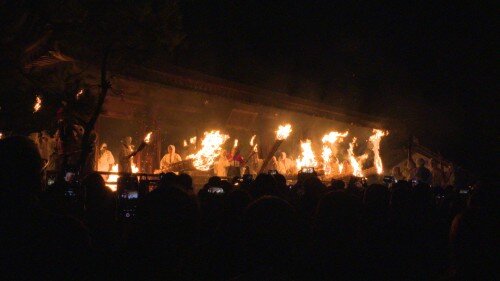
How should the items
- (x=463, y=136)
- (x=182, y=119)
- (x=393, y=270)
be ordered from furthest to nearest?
(x=463, y=136) → (x=182, y=119) → (x=393, y=270)

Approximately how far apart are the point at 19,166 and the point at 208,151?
13.7 meters

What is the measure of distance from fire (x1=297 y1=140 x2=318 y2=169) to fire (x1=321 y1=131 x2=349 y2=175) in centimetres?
93

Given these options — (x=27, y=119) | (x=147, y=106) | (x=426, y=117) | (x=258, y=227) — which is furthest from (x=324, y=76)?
(x=258, y=227)

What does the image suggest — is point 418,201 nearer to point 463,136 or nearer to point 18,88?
point 18,88

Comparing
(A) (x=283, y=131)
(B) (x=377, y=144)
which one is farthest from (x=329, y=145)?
(B) (x=377, y=144)

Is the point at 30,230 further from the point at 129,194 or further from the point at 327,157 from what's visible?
the point at 327,157

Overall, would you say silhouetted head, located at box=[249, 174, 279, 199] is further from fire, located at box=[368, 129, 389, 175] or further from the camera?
fire, located at box=[368, 129, 389, 175]

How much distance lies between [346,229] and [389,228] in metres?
1.28

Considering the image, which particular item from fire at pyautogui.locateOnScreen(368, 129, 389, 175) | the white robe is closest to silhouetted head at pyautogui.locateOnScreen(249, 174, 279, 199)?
the white robe

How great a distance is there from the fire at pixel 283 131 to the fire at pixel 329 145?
292 centimetres

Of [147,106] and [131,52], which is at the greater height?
[131,52]

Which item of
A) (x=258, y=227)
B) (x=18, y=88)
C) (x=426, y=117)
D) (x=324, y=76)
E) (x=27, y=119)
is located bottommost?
(x=258, y=227)

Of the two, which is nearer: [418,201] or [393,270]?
[393,270]

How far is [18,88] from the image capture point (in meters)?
7.49
